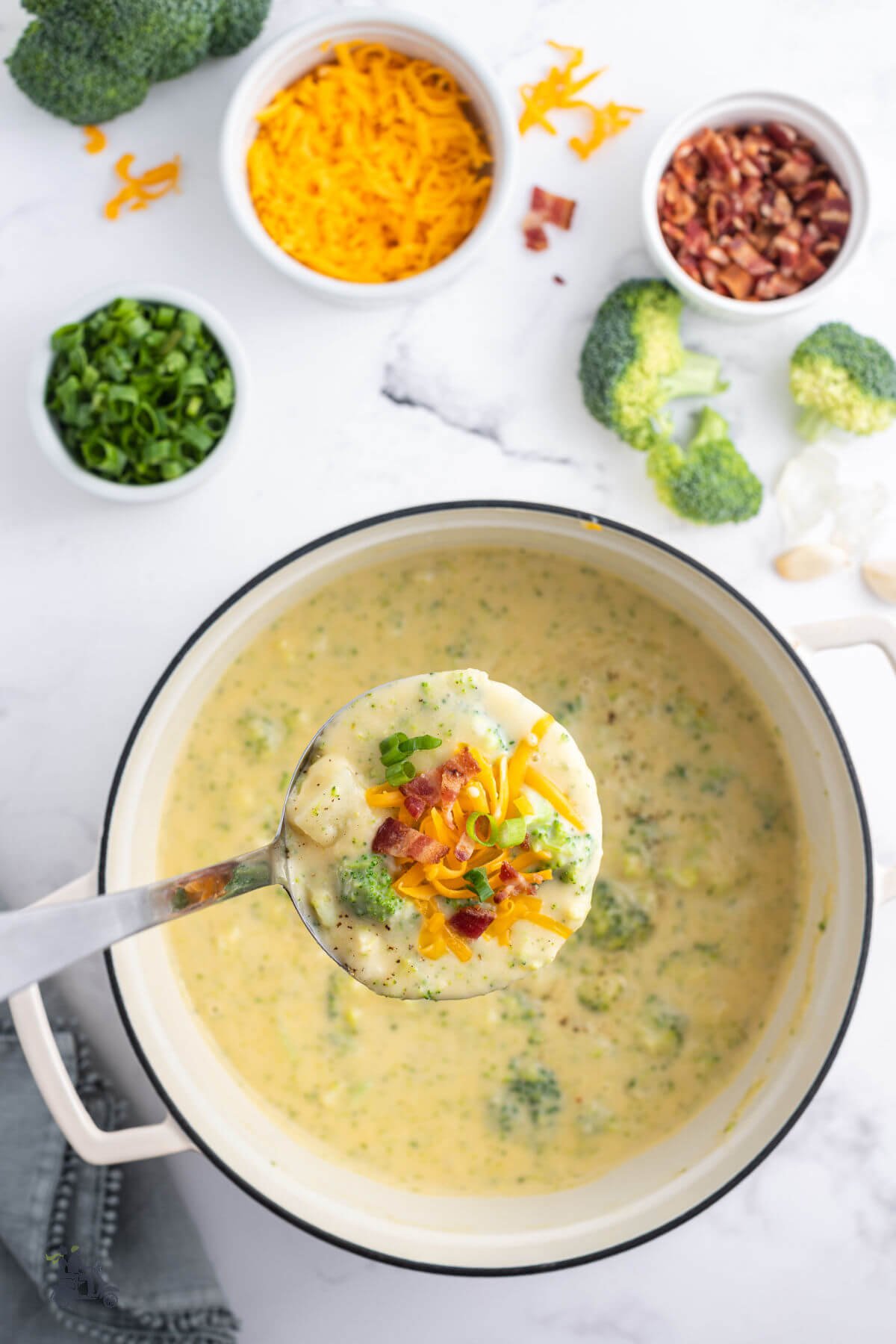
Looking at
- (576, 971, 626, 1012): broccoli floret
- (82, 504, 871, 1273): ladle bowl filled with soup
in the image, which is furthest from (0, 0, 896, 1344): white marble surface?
(576, 971, 626, 1012): broccoli floret

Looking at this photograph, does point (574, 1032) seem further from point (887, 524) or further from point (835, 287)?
point (835, 287)

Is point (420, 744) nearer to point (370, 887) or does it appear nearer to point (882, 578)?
point (370, 887)

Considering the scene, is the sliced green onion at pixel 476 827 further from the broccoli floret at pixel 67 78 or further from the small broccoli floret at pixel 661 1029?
the broccoli floret at pixel 67 78

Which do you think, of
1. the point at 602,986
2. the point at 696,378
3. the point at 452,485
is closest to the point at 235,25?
the point at 452,485

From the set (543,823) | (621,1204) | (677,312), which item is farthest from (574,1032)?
(677,312)

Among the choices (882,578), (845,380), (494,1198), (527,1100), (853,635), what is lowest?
(494,1198)

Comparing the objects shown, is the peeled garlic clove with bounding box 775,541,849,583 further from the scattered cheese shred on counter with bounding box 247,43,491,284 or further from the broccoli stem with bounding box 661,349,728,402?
the scattered cheese shred on counter with bounding box 247,43,491,284

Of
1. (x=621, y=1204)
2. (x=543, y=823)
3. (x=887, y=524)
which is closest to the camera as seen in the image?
(x=543, y=823)

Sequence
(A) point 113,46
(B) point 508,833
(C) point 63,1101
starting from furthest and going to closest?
(A) point 113,46, (C) point 63,1101, (B) point 508,833
